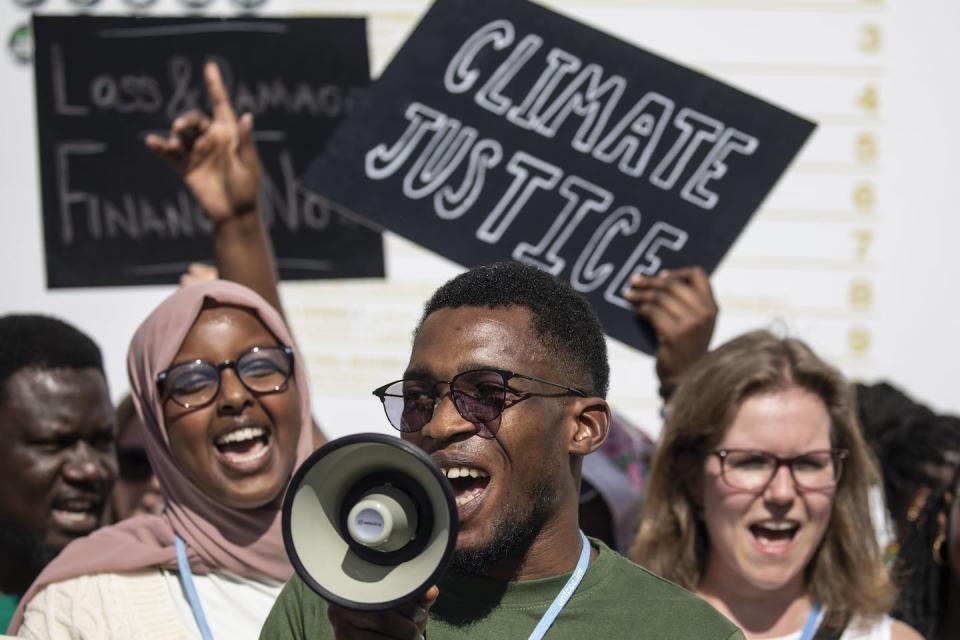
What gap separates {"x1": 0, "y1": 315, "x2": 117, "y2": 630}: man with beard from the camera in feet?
10.7

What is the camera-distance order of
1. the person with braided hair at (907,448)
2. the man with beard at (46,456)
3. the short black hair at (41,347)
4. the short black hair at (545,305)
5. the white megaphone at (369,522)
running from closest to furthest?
the white megaphone at (369,522)
the short black hair at (545,305)
the man with beard at (46,456)
the short black hair at (41,347)
the person with braided hair at (907,448)

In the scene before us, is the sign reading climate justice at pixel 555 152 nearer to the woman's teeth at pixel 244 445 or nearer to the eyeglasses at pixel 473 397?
the woman's teeth at pixel 244 445

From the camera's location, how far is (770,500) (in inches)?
121

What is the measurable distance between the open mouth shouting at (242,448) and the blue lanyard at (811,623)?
129cm

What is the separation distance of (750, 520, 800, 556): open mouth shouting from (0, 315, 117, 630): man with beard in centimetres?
161

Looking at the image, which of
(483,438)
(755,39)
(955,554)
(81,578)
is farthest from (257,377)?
(755,39)

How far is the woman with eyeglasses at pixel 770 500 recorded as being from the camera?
3.09 m

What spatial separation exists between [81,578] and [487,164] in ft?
5.22

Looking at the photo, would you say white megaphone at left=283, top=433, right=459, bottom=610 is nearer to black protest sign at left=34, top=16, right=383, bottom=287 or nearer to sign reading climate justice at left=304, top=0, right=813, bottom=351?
sign reading climate justice at left=304, top=0, right=813, bottom=351

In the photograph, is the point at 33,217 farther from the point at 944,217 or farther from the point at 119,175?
the point at 944,217

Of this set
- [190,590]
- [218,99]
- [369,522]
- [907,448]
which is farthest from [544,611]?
[907,448]

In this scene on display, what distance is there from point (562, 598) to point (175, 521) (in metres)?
1.13

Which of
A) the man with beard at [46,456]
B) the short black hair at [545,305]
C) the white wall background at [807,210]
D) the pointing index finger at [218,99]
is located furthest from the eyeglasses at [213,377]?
the white wall background at [807,210]

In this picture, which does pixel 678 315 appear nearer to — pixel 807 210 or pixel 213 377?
pixel 213 377
